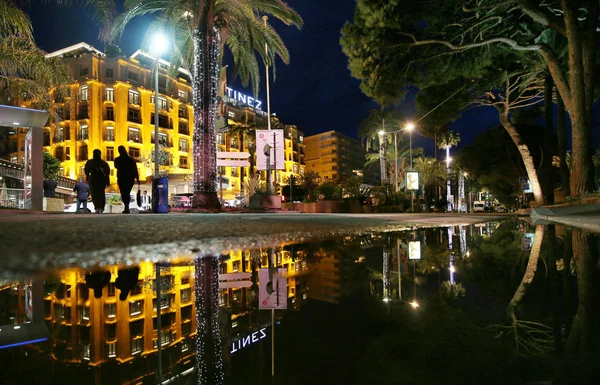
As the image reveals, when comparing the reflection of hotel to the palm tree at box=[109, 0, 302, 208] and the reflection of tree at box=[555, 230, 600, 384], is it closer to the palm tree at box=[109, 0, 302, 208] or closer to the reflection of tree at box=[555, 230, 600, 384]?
the reflection of tree at box=[555, 230, 600, 384]

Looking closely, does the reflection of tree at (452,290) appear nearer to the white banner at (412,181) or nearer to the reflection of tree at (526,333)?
the reflection of tree at (526,333)

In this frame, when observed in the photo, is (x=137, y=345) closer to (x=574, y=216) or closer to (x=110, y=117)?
(x=574, y=216)

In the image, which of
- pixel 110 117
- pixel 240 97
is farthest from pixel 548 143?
pixel 240 97

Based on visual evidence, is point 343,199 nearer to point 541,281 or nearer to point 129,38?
point 129,38

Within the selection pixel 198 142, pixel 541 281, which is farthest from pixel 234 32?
pixel 541 281

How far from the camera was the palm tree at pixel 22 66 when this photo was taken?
11.3 m

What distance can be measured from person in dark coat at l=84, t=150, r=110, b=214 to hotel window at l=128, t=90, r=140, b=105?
5019 cm

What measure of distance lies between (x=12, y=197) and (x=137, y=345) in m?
18.1

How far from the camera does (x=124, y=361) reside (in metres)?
1.03

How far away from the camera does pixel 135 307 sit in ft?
5.07


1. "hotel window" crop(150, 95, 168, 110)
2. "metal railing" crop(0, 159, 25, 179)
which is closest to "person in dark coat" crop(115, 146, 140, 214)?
"metal railing" crop(0, 159, 25, 179)

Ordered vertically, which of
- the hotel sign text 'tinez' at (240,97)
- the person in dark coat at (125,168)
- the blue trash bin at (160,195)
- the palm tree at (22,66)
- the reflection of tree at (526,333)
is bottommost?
the reflection of tree at (526,333)

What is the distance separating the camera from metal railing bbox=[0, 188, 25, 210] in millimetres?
14625

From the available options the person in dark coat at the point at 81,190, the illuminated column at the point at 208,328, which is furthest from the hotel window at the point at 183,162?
the illuminated column at the point at 208,328
